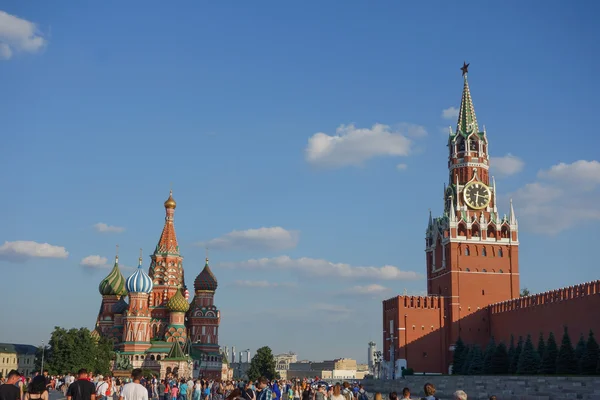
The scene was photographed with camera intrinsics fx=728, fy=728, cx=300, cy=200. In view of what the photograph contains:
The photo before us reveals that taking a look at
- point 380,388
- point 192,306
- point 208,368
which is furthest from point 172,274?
point 380,388

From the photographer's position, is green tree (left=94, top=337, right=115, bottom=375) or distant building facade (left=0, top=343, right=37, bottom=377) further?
distant building facade (left=0, top=343, right=37, bottom=377)

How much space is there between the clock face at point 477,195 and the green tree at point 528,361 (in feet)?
60.5

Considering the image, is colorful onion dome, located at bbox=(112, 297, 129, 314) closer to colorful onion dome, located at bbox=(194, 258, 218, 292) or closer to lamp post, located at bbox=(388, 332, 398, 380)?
colorful onion dome, located at bbox=(194, 258, 218, 292)

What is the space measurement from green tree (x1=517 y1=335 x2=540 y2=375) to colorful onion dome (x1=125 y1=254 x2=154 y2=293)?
36116mm

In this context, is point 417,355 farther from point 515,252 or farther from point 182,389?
point 182,389

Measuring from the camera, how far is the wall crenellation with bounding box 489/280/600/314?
38.2m

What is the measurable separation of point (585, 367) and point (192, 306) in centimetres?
4357

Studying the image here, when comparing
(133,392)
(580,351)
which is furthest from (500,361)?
(133,392)

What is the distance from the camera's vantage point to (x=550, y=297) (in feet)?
139

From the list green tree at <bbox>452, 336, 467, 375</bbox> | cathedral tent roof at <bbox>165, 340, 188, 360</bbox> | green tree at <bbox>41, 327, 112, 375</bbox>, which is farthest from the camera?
cathedral tent roof at <bbox>165, 340, 188, 360</bbox>

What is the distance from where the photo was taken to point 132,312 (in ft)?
209

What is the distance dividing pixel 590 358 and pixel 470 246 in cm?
2068

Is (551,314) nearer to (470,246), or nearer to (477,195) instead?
(470,246)

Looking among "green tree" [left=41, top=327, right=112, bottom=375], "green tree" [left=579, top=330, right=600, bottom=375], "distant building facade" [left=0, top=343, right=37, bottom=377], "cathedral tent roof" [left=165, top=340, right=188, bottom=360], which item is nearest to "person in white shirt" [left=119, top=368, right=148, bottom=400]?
"green tree" [left=579, top=330, right=600, bottom=375]
